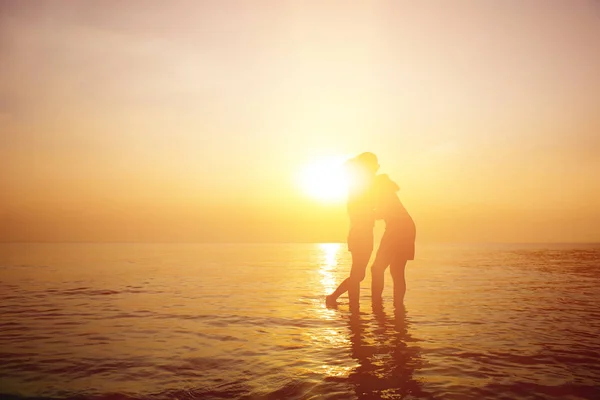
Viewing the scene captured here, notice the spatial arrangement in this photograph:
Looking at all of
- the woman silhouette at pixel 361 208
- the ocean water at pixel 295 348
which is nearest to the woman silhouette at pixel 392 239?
the woman silhouette at pixel 361 208

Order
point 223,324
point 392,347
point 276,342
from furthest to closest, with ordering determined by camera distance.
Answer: point 223,324
point 276,342
point 392,347

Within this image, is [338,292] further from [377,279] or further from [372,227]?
[372,227]

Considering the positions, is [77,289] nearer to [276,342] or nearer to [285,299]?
[285,299]

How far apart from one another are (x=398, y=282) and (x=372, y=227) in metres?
1.53

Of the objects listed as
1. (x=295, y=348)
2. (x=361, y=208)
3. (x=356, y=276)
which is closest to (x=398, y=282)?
(x=356, y=276)

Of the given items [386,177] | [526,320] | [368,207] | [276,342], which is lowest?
[526,320]

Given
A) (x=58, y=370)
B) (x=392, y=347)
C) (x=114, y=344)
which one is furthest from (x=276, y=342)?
(x=58, y=370)

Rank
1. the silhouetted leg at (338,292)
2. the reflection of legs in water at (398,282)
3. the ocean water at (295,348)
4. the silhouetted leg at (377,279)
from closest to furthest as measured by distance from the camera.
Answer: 1. the ocean water at (295,348)
2. the reflection of legs in water at (398,282)
3. the silhouetted leg at (377,279)
4. the silhouetted leg at (338,292)

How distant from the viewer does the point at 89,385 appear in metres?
4.38

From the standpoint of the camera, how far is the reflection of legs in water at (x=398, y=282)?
9.49 m

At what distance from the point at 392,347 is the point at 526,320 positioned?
432 cm

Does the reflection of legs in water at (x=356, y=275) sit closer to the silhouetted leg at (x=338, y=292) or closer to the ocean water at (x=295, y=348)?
the silhouetted leg at (x=338, y=292)

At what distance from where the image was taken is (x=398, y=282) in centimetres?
966

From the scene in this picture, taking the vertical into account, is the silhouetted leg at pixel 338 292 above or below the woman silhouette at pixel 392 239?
below
